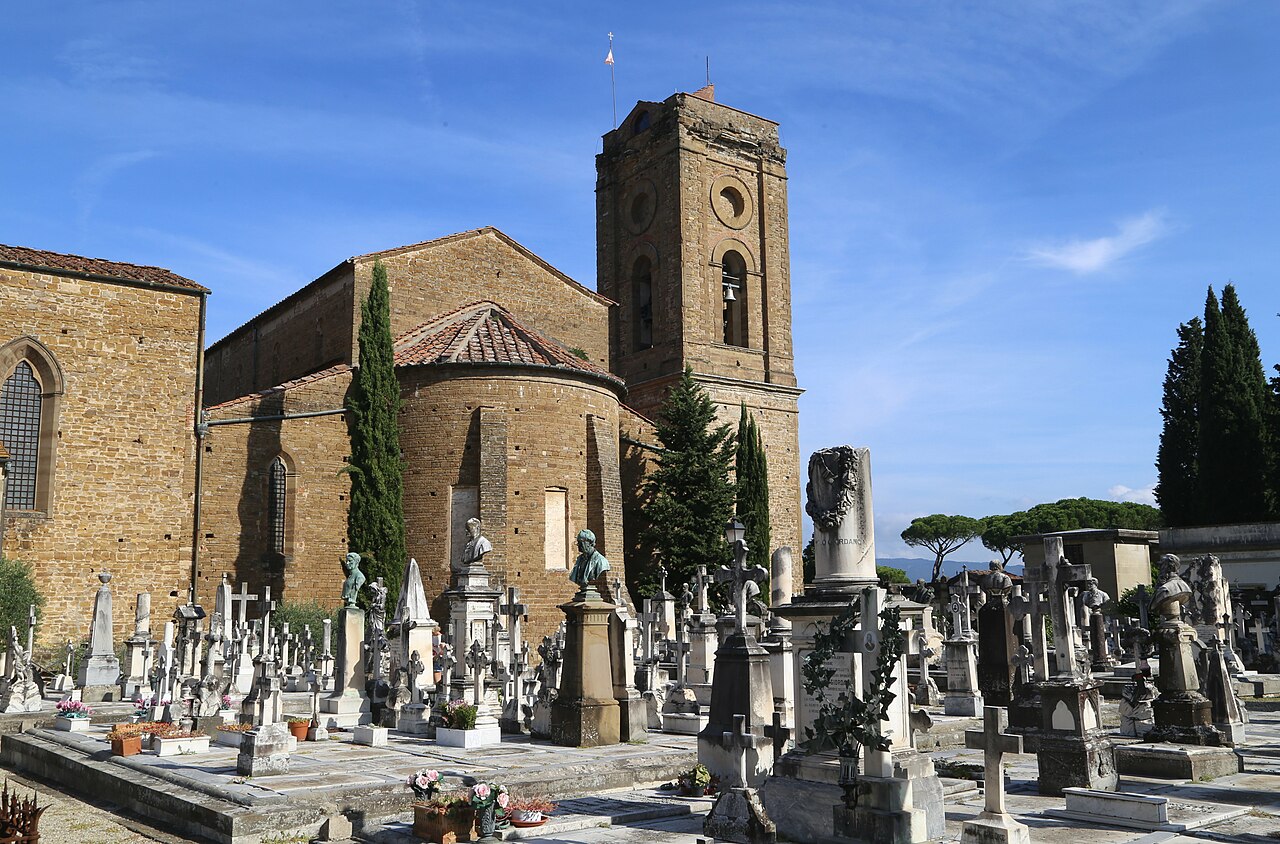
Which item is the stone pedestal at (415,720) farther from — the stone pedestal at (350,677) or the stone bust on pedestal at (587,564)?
the stone bust on pedestal at (587,564)

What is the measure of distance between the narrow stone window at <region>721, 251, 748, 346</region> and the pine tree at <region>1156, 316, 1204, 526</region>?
19.2 metres

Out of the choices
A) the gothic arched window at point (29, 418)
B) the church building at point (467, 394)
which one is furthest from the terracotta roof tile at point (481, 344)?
the gothic arched window at point (29, 418)

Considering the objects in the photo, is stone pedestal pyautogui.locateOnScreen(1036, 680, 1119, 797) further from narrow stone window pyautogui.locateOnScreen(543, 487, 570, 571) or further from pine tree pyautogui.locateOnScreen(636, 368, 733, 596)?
pine tree pyautogui.locateOnScreen(636, 368, 733, 596)

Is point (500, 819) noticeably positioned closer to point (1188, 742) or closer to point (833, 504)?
point (833, 504)

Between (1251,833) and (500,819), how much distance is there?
5745 mm

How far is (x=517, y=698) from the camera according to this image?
1399 cm

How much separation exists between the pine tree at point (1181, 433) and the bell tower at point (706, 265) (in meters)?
16.7

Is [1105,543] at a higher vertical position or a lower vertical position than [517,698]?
higher

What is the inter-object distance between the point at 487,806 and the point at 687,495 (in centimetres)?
2425

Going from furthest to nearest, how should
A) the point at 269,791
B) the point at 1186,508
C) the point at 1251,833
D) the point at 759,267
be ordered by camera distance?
1. the point at 1186,508
2. the point at 759,267
3. the point at 269,791
4. the point at 1251,833

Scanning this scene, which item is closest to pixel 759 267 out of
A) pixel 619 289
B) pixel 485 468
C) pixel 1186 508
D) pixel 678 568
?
pixel 619 289

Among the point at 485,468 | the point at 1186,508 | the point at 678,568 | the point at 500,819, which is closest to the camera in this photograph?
the point at 500,819

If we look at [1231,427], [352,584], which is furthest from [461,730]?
[1231,427]

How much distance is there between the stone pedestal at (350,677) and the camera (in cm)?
1442
